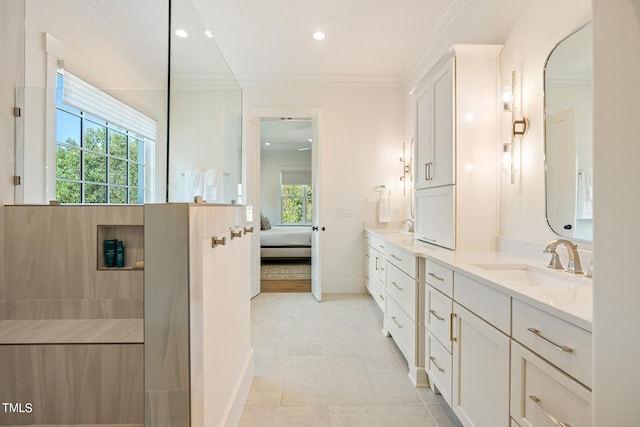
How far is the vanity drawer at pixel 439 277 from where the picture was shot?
1.65 metres

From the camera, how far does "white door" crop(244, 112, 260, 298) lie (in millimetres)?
3904

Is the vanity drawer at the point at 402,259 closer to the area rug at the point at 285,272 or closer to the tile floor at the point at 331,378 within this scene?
the tile floor at the point at 331,378

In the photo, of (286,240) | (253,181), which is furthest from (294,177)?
(253,181)

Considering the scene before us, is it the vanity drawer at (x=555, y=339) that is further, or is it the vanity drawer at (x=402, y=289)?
the vanity drawer at (x=402, y=289)

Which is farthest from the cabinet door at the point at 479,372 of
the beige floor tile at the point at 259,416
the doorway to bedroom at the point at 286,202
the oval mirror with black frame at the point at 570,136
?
the doorway to bedroom at the point at 286,202

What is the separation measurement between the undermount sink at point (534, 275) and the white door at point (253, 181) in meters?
2.85

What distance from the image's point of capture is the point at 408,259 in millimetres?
2227

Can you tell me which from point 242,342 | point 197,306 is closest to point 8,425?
point 197,306

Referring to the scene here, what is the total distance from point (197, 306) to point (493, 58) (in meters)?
2.38

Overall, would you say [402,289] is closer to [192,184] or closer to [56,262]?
[192,184]

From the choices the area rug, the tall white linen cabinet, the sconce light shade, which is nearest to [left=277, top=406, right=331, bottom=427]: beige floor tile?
the tall white linen cabinet

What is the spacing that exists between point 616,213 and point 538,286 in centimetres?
90

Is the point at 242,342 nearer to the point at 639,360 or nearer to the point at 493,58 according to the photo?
the point at 639,360

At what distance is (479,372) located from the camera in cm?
134
